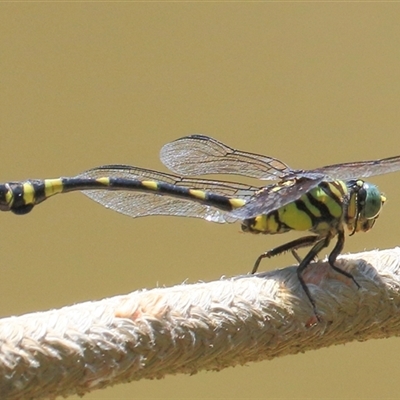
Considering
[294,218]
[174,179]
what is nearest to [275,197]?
[294,218]

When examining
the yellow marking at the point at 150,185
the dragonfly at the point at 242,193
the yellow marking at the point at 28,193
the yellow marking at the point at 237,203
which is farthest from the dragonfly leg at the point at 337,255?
the yellow marking at the point at 28,193

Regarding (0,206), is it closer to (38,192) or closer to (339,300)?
(38,192)

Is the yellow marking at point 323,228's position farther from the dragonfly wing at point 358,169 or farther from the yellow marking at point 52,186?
the yellow marking at point 52,186

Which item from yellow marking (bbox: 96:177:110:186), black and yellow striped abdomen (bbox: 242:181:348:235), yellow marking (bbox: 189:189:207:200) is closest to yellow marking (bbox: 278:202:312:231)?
black and yellow striped abdomen (bbox: 242:181:348:235)

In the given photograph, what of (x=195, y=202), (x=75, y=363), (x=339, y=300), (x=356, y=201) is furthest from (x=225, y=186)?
(x=75, y=363)

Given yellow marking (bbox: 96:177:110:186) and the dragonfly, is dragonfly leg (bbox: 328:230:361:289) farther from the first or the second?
yellow marking (bbox: 96:177:110:186)
